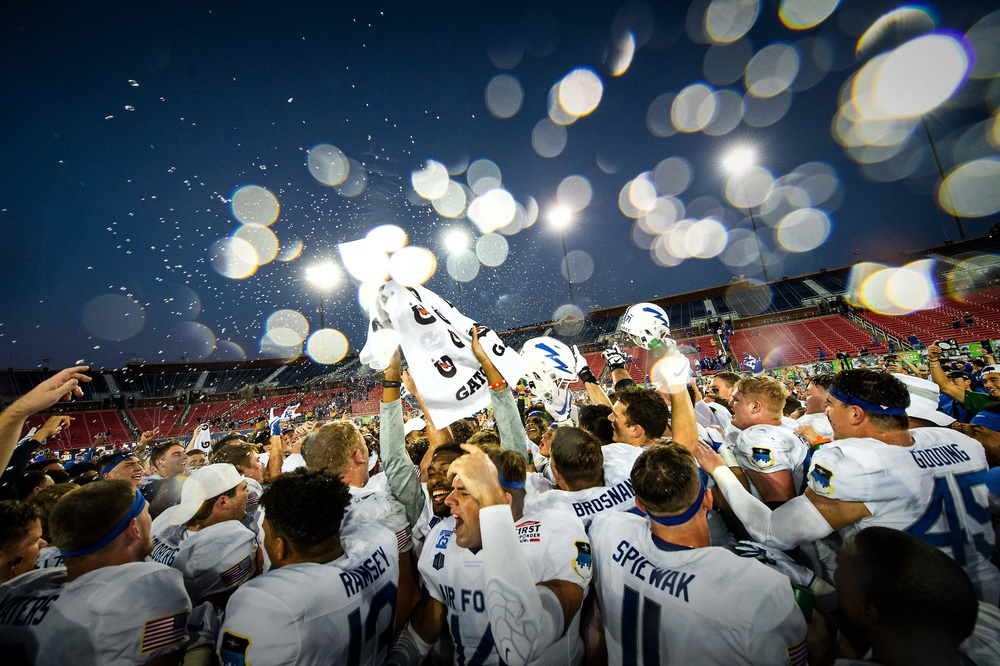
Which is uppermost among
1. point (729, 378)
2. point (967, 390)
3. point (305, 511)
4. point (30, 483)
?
point (30, 483)

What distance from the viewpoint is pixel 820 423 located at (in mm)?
4734

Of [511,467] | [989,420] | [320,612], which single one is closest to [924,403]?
[989,420]

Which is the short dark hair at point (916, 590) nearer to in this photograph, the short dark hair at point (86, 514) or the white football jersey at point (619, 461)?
the white football jersey at point (619, 461)

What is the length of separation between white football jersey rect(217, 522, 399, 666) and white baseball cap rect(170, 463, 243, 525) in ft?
4.73

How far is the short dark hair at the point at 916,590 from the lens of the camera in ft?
4.91

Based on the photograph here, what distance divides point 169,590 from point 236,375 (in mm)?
58217

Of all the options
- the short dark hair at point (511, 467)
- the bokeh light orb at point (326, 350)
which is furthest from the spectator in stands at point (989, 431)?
the bokeh light orb at point (326, 350)

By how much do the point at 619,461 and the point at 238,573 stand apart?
3.12 meters

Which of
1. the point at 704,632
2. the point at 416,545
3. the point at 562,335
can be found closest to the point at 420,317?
the point at 416,545

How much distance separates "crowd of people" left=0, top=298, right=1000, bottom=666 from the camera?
169cm

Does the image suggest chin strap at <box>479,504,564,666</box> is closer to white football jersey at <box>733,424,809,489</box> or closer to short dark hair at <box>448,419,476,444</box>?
white football jersey at <box>733,424,809,489</box>

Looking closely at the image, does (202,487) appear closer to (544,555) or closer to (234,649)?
(234,649)

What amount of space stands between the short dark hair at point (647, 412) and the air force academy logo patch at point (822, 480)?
134 cm

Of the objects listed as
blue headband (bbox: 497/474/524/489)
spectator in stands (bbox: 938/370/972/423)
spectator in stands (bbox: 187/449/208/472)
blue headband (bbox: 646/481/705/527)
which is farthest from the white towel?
spectator in stands (bbox: 938/370/972/423)
